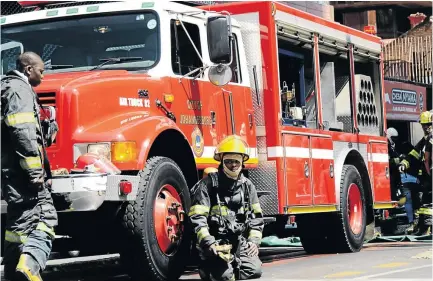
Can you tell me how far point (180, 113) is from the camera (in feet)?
33.6

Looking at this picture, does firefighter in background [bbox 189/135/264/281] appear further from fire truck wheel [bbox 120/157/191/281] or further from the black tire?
the black tire

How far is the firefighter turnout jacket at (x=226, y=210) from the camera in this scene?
9.45 metres

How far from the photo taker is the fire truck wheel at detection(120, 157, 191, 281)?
912 cm

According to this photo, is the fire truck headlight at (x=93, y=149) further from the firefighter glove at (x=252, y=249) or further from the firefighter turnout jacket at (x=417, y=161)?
the firefighter turnout jacket at (x=417, y=161)

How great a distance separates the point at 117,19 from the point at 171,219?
212cm

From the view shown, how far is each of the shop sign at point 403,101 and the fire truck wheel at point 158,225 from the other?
17.2m

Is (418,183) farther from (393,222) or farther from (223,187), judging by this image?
(223,187)

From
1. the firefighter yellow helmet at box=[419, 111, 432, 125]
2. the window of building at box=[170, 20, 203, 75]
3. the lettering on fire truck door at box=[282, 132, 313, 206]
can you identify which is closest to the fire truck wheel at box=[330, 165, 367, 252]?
the lettering on fire truck door at box=[282, 132, 313, 206]

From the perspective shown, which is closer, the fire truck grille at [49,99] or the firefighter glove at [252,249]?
the fire truck grille at [49,99]

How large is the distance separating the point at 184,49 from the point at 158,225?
2021 millimetres

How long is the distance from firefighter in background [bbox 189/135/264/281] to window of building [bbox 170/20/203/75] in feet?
3.92

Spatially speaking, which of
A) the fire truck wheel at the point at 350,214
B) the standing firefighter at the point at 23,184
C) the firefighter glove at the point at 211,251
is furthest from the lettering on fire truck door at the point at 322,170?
the standing firefighter at the point at 23,184

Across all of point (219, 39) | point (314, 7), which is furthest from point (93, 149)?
point (314, 7)

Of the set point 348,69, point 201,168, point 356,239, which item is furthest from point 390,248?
point 201,168
